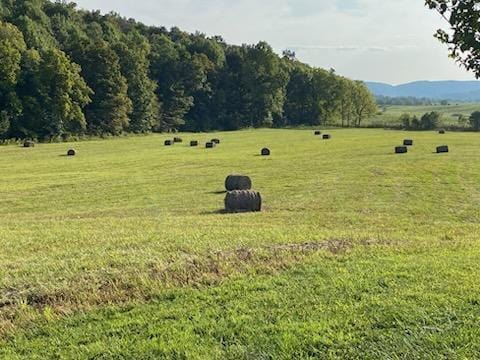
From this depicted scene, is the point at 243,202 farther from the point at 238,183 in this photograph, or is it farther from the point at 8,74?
the point at 8,74

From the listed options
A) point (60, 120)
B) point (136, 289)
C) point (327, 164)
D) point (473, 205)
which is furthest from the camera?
point (60, 120)

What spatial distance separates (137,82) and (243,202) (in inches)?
3180

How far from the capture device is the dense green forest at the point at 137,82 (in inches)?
3014

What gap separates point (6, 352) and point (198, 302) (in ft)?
7.92

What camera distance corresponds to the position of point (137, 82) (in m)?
97.2

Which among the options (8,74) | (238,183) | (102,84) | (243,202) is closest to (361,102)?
(102,84)

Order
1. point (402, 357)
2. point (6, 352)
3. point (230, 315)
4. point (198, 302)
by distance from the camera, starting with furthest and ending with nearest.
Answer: point (198, 302), point (230, 315), point (6, 352), point (402, 357)

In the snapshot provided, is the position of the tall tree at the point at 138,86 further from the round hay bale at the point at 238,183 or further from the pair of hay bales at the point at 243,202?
the pair of hay bales at the point at 243,202

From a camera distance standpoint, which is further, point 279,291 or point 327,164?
point 327,164

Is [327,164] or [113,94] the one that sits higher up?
[113,94]

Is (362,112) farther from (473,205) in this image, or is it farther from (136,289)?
(136,289)

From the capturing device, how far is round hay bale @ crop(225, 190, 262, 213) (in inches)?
821

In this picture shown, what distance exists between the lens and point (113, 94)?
3511 inches

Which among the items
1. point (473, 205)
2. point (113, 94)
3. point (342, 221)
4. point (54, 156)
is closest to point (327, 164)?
point (473, 205)
